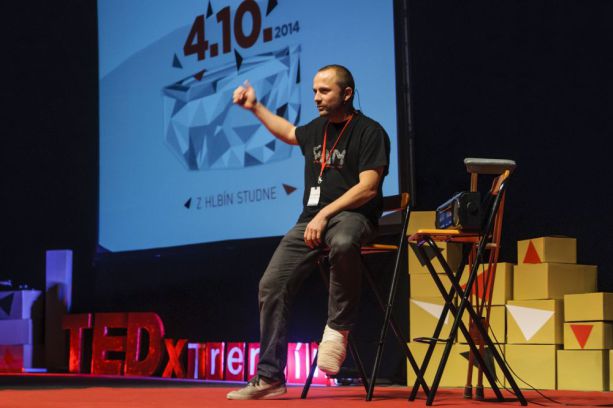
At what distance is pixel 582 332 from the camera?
359 cm

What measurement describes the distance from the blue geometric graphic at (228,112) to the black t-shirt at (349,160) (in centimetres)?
172

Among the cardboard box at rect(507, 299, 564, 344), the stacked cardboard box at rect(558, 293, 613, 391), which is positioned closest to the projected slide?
the cardboard box at rect(507, 299, 564, 344)

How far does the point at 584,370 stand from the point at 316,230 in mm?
1503

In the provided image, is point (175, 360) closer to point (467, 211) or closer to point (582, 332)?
point (582, 332)

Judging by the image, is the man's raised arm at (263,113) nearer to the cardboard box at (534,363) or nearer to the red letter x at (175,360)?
the cardboard box at (534,363)

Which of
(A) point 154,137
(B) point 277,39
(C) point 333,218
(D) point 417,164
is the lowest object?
(C) point 333,218

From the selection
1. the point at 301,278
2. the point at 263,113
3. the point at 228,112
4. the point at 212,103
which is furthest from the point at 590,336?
the point at 212,103

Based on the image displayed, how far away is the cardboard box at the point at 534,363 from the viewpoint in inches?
143

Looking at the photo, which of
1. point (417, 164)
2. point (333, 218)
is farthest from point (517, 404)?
point (417, 164)

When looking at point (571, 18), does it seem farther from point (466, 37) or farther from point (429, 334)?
point (429, 334)

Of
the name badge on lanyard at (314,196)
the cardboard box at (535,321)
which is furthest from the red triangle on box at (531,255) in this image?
the name badge on lanyard at (314,196)

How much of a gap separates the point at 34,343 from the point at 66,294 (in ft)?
1.30

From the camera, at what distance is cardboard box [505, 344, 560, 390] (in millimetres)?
3643

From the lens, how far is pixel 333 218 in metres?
2.79
